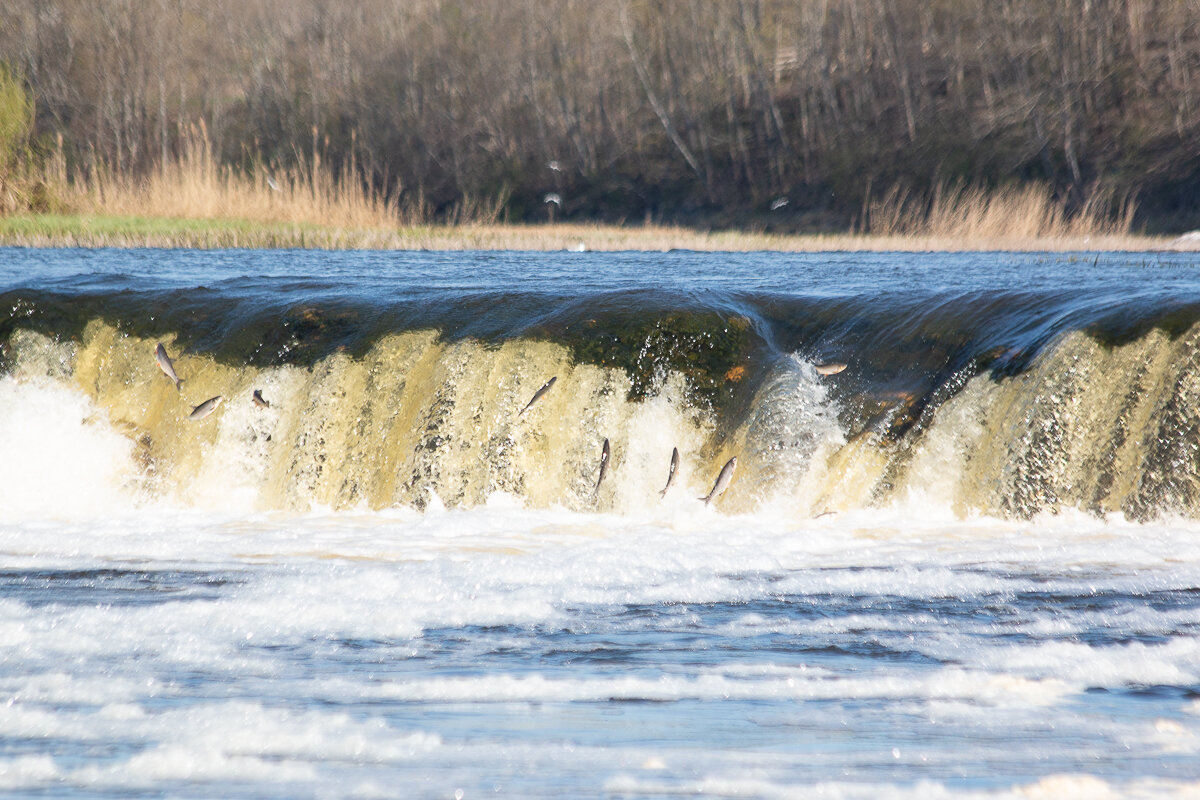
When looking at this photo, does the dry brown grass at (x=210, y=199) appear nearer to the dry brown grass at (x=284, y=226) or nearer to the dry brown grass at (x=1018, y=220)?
the dry brown grass at (x=284, y=226)

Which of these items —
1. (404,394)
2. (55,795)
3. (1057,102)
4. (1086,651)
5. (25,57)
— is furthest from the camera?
(25,57)

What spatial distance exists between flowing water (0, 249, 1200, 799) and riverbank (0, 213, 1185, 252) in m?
6.83

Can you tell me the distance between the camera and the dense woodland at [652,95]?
28.6 meters

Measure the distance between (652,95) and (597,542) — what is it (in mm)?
31620

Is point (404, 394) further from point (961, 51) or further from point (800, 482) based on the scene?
point (961, 51)

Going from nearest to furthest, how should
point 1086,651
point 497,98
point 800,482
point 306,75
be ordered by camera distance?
point 1086,651, point 800,482, point 497,98, point 306,75

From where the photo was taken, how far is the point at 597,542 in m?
6.12

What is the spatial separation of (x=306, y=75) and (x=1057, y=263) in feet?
108

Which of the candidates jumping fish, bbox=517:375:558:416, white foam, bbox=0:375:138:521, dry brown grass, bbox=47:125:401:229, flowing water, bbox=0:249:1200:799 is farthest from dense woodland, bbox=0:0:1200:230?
jumping fish, bbox=517:375:558:416

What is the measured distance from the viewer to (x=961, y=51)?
32031mm

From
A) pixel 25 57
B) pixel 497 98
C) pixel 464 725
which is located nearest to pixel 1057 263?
pixel 464 725

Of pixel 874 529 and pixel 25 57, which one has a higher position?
pixel 25 57

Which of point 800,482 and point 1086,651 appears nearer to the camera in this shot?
point 1086,651

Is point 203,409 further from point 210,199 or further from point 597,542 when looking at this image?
point 210,199
